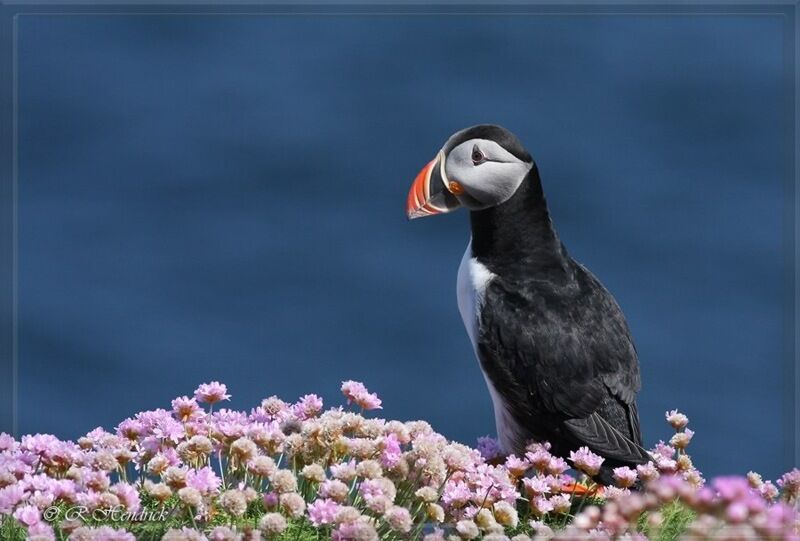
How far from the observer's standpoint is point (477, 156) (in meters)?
5.09

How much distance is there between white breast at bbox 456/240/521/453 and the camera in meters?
4.88

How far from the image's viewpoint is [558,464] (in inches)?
159

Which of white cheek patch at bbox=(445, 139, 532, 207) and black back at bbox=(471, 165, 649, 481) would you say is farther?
white cheek patch at bbox=(445, 139, 532, 207)

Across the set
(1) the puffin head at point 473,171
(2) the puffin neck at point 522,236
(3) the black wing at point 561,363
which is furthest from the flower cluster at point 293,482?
(1) the puffin head at point 473,171

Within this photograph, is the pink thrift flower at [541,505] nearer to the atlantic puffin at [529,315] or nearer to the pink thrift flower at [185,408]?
the atlantic puffin at [529,315]

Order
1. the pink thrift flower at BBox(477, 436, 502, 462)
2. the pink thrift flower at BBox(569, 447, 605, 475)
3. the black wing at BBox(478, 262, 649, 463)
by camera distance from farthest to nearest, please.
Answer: the pink thrift flower at BBox(477, 436, 502, 462), the black wing at BBox(478, 262, 649, 463), the pink thrift flower at BBox(569, 447, 605, 475)

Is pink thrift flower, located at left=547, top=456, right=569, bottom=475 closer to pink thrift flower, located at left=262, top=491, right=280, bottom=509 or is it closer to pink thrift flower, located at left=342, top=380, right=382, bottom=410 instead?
pink thrift flower, located at left=342, top=380, right=382, bottom=410

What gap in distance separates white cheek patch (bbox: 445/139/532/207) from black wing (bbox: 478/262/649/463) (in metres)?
0.40

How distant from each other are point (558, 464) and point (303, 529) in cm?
92

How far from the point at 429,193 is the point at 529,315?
726 mm

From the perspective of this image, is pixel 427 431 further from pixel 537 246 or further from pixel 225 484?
pixel 537 246

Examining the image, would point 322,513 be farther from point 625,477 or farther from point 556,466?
point 625,477

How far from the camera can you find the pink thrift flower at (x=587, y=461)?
4.00m

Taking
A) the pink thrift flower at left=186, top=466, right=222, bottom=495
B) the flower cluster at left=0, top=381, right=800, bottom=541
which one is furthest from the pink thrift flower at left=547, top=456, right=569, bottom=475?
the pink thrift flower at left=186, top=466, right=222, bottom=495
